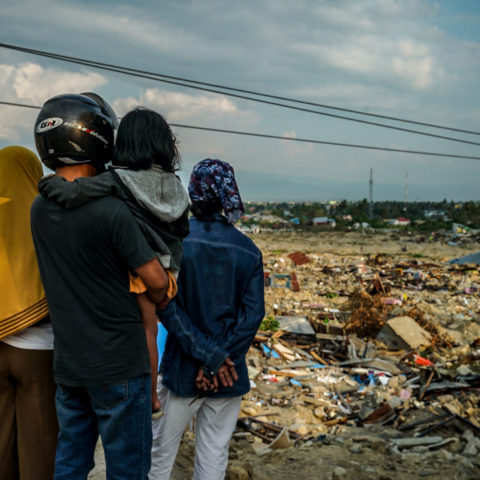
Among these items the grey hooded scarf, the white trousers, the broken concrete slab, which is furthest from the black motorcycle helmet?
the broken concrete slab

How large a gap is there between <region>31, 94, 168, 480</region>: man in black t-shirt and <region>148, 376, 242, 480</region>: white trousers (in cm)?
45

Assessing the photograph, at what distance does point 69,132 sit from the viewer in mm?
1725

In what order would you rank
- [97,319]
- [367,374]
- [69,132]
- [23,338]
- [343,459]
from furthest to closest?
[367,374], [343,459], [23,338], [69,132], [97,319]

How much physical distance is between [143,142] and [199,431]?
1448 mm

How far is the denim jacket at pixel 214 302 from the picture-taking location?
7.04 feet

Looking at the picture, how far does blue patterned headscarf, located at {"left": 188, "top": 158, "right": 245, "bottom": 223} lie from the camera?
7.14ft

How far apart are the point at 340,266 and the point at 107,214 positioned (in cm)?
1745

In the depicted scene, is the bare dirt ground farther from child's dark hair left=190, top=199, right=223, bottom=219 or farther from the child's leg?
child's dark hair left=190, top=199, right=223, bottom=219

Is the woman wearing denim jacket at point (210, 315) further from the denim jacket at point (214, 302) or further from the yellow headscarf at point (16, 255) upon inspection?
the yellow headscarf at point (16, 255)

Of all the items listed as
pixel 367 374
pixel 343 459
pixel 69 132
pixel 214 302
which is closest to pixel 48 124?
pixel 69 132

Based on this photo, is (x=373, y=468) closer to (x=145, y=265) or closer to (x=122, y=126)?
(x=145, y=265)

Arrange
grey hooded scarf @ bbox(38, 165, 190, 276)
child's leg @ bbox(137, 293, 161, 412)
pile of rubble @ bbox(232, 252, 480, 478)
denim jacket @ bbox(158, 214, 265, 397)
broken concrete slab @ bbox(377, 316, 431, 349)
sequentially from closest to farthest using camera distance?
grey hooded scarf @ bbox(38, 165, 190, 276) < child's leg @ bbox(137, 293, 161, 412) < denim jacket @ bbox(158, 214, 265, 397) < pile of rubble @ bbox(232, 252, 480, 478) < broken concrete slab @ bbox(377, 316, 431, 349)

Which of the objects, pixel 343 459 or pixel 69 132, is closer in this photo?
pixel 69 132

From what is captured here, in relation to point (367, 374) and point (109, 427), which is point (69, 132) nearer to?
point (109, 427)
